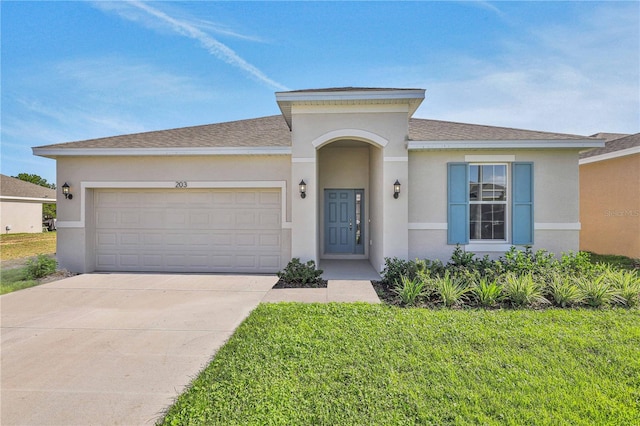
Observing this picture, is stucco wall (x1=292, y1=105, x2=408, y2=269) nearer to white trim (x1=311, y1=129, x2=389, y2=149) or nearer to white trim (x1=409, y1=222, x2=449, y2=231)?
white trim (x1=311, y1=129, x2=389, y2=149)

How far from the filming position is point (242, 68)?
12.8 metres

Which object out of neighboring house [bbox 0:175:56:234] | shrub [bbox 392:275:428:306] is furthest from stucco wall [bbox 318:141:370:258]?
neighboring house [bbox 0:175:56:234]

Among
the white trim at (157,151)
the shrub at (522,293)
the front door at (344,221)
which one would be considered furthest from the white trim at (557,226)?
the white trim at (157,151)

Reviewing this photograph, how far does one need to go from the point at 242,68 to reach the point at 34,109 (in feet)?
31.1

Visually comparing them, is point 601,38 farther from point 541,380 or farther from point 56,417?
point 56,417

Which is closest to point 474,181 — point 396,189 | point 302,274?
point 396,189

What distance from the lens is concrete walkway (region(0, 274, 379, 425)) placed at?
2.68 meters

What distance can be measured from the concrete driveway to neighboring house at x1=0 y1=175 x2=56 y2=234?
2088cm

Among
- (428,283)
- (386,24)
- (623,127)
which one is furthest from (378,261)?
(623,127)

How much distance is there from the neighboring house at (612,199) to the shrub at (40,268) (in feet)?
56.2

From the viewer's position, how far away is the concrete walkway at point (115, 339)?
268cm

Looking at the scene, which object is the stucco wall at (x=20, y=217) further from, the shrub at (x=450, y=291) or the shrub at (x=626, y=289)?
the shrub at (x=626, y=289)

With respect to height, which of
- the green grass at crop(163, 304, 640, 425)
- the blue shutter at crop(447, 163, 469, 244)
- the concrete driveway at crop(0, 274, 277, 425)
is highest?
the blue shutter at crop(447, 163, 469, 244)

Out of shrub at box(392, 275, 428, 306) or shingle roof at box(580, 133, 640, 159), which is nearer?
shrub at box(392, 275, 428, 306)
